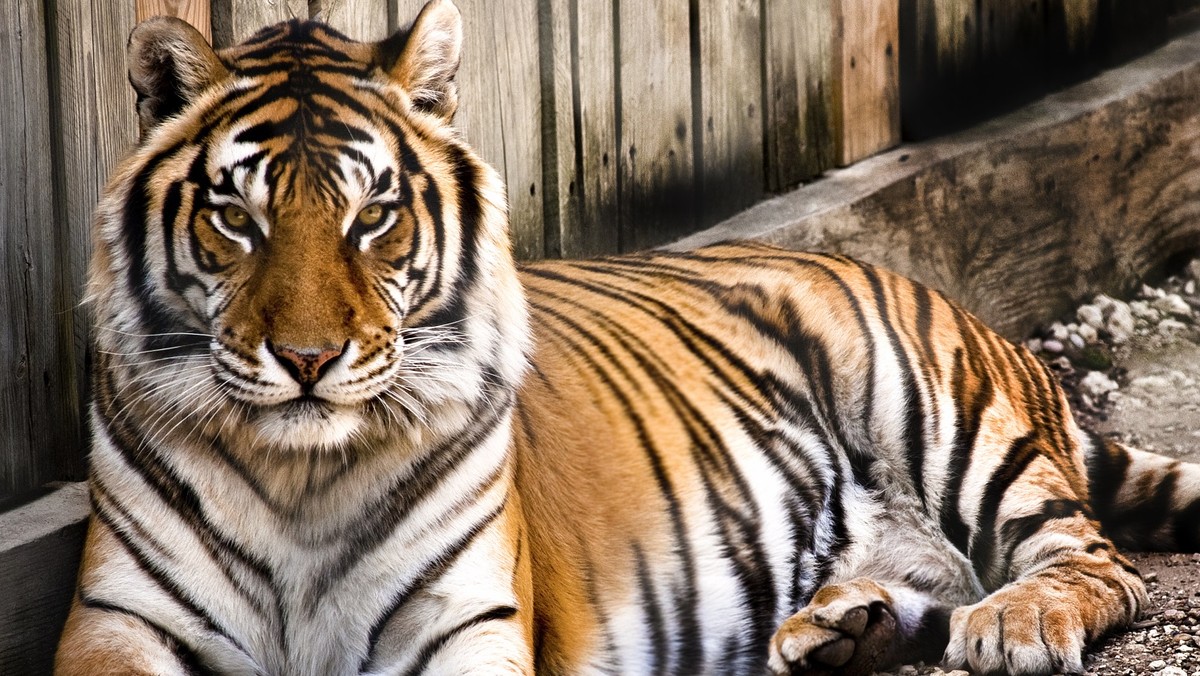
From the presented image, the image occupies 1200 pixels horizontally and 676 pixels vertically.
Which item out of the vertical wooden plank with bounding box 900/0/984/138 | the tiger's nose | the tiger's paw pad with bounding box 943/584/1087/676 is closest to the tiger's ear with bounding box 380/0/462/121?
the tiger's nose

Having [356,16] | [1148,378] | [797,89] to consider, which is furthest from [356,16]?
[1148,378]

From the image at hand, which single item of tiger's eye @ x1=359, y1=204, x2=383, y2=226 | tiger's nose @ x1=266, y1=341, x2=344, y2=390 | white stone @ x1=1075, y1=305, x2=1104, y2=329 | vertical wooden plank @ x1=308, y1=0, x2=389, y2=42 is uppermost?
vertical wooden plank @ x1=308, y1=0, x2=389, y2=42

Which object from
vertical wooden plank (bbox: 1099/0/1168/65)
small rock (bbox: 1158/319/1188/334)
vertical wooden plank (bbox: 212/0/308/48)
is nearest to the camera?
vertical wooden plank (bbox: 212/0/308/48)

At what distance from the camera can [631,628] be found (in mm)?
2629

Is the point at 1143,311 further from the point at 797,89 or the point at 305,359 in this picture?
the point at 305,359

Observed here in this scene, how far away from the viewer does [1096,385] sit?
412cm

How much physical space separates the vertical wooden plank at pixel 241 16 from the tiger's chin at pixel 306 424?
2.89ft

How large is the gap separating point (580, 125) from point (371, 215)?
1.39 metres

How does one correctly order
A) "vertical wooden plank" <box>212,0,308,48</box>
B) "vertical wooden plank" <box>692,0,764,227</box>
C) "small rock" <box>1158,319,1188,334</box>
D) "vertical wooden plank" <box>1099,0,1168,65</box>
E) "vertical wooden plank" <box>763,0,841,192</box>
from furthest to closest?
"vertical wooden plank" <box>1099,0,1168,65</box> → "small rock" <box>1158,319,1188,334</box> → "vertical wooden plank" <box>763,0,841,192</box> → "vertical wooden plank" <box>692,0,764,227</box> → "vertical wooden plank" <box>212,0,308,48</box>

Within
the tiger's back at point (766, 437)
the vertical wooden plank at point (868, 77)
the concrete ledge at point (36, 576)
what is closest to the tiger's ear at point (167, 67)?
the concrete ledge at point (36, 576)

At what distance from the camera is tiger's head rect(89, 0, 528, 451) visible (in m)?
2.02

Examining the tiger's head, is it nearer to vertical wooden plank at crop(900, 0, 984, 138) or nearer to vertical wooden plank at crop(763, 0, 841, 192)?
vertical wooden plank at crop(763, 0, 841, 192)

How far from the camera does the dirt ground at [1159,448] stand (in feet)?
8.24

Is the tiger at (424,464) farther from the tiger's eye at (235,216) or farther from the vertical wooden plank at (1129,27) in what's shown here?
the vertical wooden plank at (1129,27)
